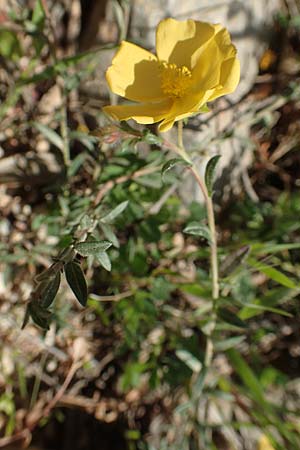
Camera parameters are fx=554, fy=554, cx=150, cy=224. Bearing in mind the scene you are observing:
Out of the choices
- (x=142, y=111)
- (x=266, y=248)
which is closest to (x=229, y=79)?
(x=142, y=111)

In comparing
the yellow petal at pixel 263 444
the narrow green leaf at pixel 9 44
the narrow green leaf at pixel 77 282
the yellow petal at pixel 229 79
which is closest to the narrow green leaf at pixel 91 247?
the narrow green leaf at pixel 77 282

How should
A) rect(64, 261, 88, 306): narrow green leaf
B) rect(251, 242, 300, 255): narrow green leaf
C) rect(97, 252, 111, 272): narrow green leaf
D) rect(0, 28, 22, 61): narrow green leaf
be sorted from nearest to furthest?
rect(64, 261, 88, 306): narrow green leaf < rect(97, 252, 111, 272): narrow green leaf < rect(251, 242, 300, 255): narrow green leaf < rect(0, 28, 22, 61): narrow green leaf

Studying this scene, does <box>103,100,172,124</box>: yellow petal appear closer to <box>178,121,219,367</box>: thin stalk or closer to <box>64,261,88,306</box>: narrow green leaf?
<box>178,121,219,367</box>: thin stalk

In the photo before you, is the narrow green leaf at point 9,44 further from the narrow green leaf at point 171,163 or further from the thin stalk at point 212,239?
the narrow green leaf at point 171,163

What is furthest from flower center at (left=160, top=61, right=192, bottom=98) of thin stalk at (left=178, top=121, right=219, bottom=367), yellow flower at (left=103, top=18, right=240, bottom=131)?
thin stalk at (left=178, top=121, right=219, bottom=367)

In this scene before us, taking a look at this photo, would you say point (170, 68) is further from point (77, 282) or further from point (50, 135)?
point (77, 282)

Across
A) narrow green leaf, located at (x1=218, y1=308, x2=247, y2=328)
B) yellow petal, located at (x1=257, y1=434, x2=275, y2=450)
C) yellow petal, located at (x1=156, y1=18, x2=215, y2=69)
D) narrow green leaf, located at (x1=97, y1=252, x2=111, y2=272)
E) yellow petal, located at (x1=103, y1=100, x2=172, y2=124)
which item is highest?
yellow petal, located at (x1=156, y1=18, x2=215, y2=69)
